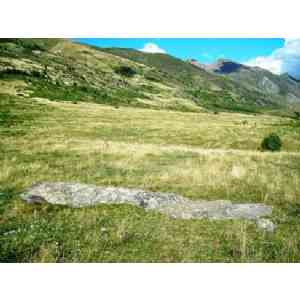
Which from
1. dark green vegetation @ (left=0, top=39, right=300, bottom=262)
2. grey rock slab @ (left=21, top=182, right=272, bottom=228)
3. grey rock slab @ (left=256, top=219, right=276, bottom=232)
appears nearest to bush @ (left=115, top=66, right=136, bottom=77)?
dark green vegetation @ (left=0, top=39, right=300, bottom=262)

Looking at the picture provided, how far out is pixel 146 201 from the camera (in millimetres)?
11820

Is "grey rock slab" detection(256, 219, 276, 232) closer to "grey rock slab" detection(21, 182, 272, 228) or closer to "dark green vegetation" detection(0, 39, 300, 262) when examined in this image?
"dark green vegetation" detection(0, 39, 300, 262)

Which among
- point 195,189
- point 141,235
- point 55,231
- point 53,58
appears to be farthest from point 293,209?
point 53,58

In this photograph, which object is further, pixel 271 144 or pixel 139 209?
pixel 271 144

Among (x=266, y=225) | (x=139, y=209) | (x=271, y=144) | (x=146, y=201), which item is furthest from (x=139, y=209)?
(x=271, y=144)

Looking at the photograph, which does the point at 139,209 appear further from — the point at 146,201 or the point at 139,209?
the point at 146,201

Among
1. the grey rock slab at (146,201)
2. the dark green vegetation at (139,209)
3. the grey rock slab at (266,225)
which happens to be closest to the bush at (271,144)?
the dark green vegetation at (139,209)

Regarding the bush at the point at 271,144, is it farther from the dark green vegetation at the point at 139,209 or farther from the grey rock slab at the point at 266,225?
the grey rock slab at the point at 266,225

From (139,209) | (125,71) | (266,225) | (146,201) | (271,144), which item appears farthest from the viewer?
(125,71)

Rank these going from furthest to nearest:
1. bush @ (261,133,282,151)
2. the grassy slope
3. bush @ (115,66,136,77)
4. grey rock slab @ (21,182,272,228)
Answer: bush @ (115,66,136,77) → bush @ (261,133,282,151) → grey rock slab @ (21,182,272,228) → the grassy slope

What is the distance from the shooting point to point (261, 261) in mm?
7949

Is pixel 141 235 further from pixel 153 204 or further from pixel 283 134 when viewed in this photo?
pixel 283 134

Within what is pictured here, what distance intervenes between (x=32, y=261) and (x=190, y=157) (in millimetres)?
15215

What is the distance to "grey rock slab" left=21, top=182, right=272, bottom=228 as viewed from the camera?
11.0 m
